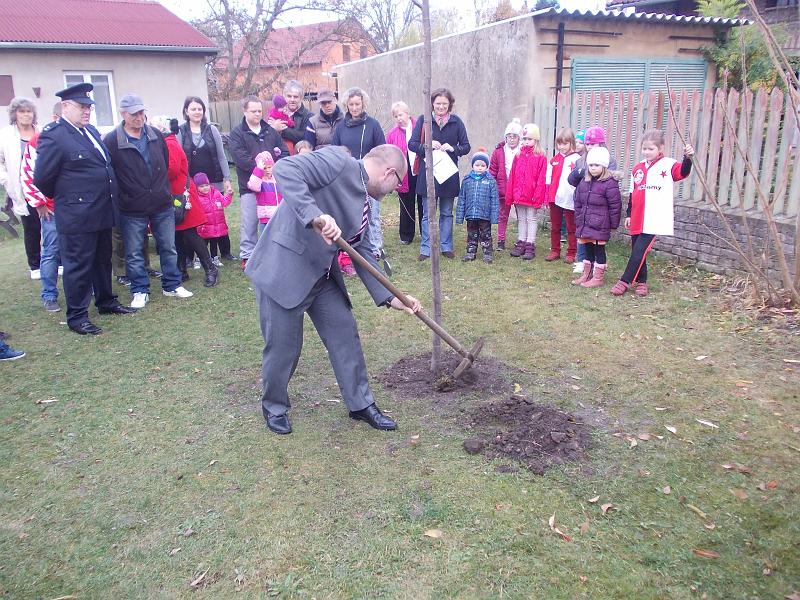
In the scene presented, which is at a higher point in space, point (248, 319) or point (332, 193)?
point (332, 193)

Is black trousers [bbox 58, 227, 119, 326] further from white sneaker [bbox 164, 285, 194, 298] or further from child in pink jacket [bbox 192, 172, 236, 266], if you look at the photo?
child in pink jacket [bbox 192, 172, 236, 266]

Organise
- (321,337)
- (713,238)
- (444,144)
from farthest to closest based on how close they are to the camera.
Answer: (444,144)
(713,238)
(321,337)

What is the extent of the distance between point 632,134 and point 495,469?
242 inches

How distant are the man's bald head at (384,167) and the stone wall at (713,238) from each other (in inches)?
169

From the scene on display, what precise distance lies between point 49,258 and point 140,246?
3.21 feet

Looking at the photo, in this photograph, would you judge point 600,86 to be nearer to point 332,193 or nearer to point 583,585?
point 332,193

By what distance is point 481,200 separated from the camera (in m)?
7.86

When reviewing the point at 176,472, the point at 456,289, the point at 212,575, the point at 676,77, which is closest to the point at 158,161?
the point at 456,289

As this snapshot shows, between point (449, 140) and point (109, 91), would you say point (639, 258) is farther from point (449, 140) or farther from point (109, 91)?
point (109, 91)

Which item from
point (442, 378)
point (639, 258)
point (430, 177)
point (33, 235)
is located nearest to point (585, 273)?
point (639, 258)

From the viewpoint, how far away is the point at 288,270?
3.64m

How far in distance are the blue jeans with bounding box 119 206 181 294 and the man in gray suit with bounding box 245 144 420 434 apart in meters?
3.31

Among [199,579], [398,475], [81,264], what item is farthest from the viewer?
[81,264]

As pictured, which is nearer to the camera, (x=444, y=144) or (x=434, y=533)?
(x=434, y=533)
